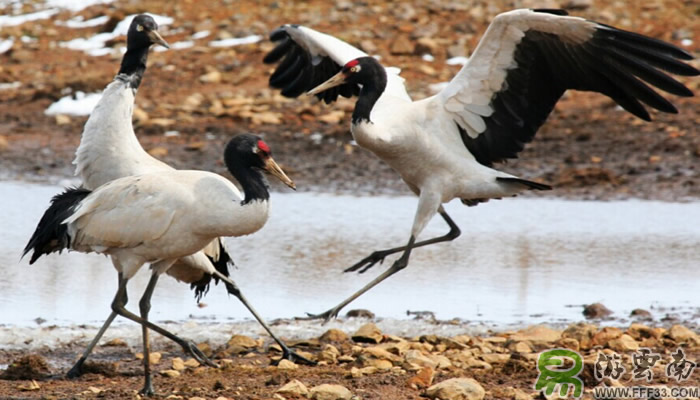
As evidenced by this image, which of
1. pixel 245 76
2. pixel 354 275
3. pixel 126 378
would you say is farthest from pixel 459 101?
pixel 245 76

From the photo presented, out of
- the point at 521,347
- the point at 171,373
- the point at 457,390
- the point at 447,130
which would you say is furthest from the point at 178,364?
the point at 447,130

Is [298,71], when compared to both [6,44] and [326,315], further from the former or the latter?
[6,44]

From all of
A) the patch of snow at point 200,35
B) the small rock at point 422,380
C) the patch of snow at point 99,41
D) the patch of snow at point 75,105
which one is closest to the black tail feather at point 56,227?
the small rock at point 422,380

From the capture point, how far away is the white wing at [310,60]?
8.73 meters

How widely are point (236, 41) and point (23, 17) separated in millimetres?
5143

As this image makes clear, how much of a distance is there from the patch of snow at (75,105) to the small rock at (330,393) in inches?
408

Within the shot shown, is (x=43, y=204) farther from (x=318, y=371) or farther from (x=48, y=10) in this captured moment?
(x=48, y=10)

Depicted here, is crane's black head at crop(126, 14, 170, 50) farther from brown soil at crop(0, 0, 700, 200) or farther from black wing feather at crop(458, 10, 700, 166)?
brown soil at crop(0, 0, 700, 200)

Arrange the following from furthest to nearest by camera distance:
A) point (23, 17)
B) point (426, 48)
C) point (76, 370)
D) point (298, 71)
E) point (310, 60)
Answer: point (23, 17) < point (426, 48) < point (298, 71) < point (310, 60) < point (76, 370)

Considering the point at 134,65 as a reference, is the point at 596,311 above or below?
below

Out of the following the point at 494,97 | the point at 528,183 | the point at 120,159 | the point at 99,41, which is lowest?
the point at 99,41

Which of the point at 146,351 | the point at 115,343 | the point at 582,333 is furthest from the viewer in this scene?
the point at 115,343

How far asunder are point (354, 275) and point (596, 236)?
2.43m

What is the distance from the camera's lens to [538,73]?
7.63 meters
